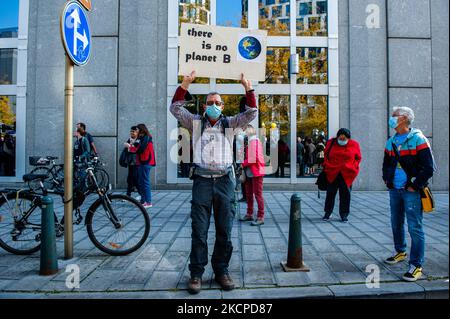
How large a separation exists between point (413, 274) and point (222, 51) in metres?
3.24

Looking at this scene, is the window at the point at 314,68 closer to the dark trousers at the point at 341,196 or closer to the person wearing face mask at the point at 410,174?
the dark trousers at the point at 341,196

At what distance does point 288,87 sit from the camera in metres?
11.0

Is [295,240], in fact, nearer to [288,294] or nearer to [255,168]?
[288,294]

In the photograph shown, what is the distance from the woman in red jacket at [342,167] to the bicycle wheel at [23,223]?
5.08 meters

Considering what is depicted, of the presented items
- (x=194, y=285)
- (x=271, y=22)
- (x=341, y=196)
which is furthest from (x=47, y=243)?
(x=271, y=22)

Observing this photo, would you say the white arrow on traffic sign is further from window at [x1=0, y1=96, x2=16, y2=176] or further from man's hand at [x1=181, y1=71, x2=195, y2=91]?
window at [x1=0, y1=96, x2=16, y2=176]

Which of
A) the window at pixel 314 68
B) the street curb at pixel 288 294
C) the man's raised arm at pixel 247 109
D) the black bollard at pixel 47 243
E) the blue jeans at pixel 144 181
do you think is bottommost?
the street curb at pixel 288 294

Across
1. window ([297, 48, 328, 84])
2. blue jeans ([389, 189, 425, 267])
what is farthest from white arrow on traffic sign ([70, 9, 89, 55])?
window ([297, 48, 328, 84])

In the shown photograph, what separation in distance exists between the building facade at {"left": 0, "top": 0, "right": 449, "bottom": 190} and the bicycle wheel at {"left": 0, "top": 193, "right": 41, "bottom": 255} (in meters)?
6.04

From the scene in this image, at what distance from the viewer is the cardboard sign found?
363cm

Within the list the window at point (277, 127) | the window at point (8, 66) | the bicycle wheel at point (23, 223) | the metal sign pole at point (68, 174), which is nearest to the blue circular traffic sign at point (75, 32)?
the metal sign pole at point (68, 174)

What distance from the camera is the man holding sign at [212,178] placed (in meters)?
3.51
